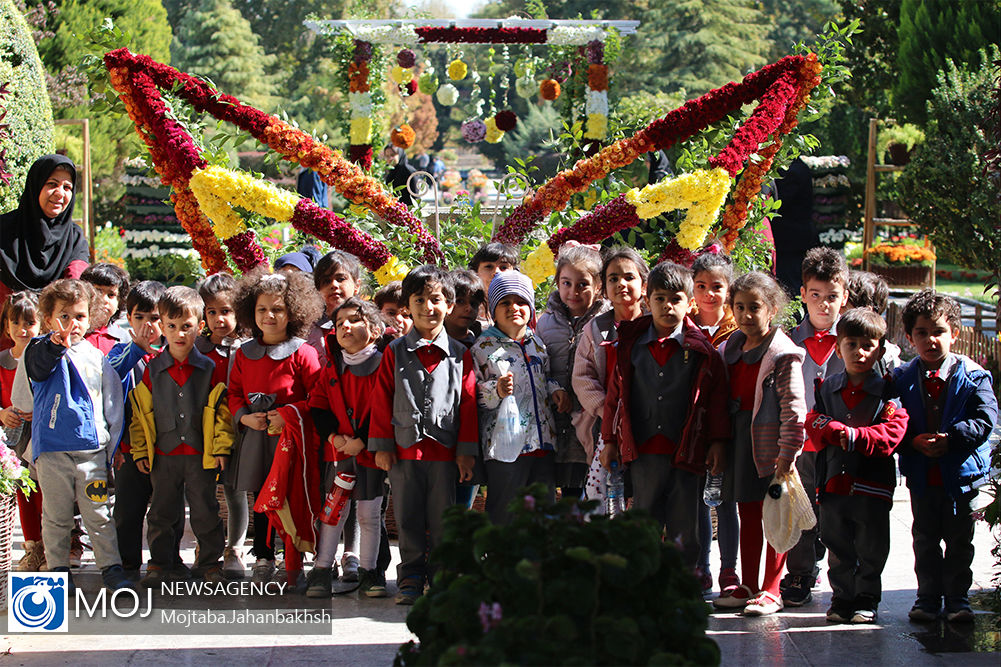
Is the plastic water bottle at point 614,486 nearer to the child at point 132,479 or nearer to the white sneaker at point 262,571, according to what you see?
the white sneaker at point 262,571

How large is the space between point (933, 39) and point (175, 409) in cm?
1613

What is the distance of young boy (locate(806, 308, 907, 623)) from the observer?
4473 mm

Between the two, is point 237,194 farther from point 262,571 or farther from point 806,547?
point 806,547

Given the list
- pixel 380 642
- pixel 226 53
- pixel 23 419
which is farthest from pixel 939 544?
pixel 226 53

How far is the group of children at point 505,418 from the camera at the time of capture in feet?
14.9

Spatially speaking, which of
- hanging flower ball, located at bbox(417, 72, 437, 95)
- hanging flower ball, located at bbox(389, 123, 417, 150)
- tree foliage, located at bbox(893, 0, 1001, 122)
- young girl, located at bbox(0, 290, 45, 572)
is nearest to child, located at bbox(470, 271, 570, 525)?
young girl, located at bbox(0, 290, 45, 572)

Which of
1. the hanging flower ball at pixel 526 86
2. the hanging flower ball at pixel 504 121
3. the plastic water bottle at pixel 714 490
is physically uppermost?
the hanging flower ball at pixel 526 86

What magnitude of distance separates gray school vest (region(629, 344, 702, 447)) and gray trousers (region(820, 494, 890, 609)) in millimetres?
734

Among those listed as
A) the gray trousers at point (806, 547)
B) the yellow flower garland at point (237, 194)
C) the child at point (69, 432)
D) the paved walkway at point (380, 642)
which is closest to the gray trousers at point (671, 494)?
the paved walkway at point (380, 642)

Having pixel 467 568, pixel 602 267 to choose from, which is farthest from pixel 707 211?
pixel 467 568

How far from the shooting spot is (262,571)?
5.05m

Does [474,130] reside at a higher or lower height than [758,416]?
higher

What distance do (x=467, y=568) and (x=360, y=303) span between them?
2370mm

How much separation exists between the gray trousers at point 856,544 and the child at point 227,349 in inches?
108
